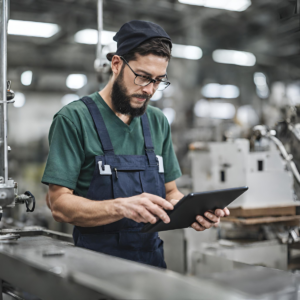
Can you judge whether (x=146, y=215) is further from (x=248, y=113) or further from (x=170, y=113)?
(x=248, y=113)

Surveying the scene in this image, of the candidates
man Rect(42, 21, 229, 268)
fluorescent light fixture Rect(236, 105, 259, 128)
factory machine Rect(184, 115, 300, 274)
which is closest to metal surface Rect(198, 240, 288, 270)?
factory machine Rect(184, 115, 300, 274)

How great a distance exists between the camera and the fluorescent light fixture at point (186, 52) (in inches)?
264

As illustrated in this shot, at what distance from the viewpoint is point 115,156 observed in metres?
1.59

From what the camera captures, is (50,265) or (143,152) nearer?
(50,265)

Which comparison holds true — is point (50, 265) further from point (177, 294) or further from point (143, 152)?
point (143, 152)

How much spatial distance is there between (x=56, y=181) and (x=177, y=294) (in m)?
A: 0.80

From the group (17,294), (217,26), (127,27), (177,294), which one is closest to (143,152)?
(127,27)

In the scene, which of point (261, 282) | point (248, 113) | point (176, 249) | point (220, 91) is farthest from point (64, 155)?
point (248, 113)

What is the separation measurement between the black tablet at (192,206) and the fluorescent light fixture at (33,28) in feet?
15.6

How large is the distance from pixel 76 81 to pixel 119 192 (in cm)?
512

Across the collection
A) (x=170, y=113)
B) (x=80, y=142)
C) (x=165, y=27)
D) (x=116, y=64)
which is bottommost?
(x=80, y=142)

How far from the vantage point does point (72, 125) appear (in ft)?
5.08

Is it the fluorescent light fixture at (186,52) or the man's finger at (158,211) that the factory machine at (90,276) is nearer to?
the man's finger at (158,211)

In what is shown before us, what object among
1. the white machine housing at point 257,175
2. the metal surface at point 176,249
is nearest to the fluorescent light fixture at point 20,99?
the metal surface at point 176,249
